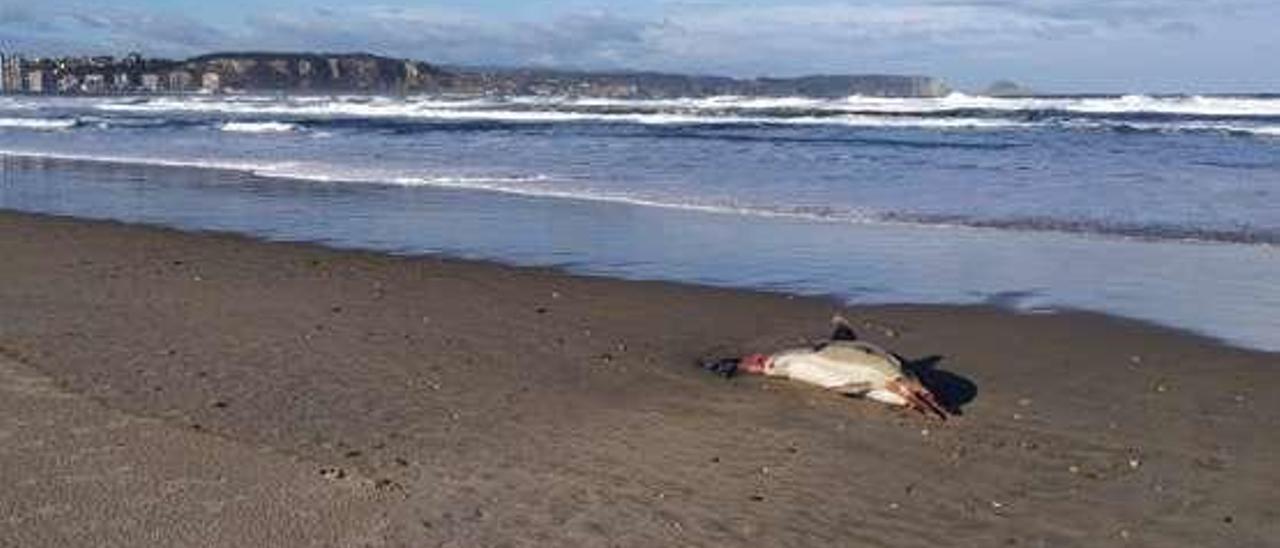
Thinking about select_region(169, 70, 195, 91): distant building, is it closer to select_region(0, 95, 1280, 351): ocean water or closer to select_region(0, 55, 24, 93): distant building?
select_region(0, 55, 24, 93): distant building

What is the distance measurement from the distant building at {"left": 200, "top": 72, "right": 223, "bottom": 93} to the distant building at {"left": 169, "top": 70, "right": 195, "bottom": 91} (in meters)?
0.99

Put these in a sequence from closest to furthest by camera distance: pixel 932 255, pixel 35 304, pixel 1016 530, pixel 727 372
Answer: pixel 1016 530 < pixel 727 372 < pixel 35 304 < pixel 932 255

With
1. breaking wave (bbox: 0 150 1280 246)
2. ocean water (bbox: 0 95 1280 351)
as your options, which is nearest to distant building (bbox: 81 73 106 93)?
ocean water (bbox: 0 95 1280 351)

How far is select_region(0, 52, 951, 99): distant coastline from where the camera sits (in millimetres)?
116500

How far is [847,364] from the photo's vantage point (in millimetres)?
7160

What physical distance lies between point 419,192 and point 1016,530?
1483 centimetres

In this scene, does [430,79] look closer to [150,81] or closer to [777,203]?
[150,81]

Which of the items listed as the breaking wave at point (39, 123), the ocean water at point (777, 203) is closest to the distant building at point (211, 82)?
the breaking wave at point (39, 123)

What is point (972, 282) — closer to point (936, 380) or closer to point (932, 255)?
point (932, 255)

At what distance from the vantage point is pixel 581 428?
648cm

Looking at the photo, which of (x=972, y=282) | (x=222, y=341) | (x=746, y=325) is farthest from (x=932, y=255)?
(x=222, y=341)

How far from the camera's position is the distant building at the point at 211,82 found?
119 m

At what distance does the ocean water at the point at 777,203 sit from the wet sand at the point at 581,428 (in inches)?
61.6

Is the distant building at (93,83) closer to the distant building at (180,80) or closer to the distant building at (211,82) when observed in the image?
the distant building at (180,80)
